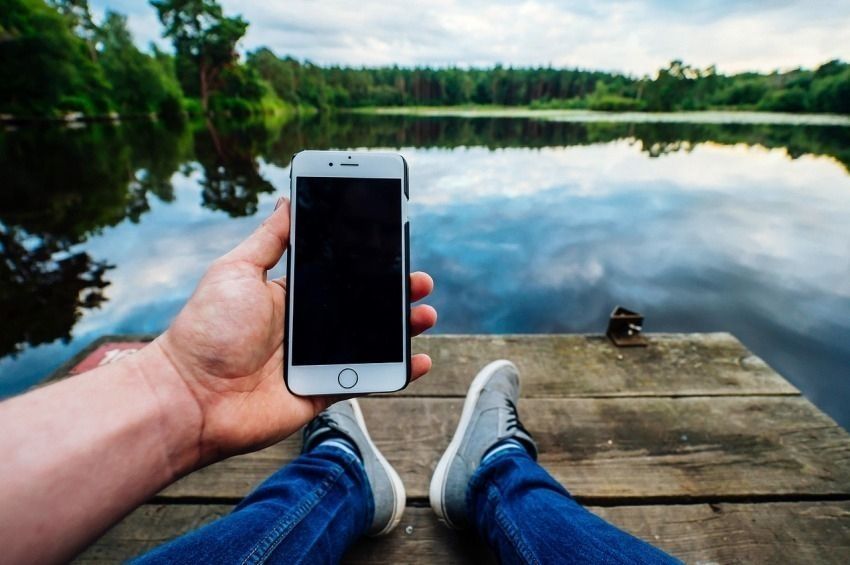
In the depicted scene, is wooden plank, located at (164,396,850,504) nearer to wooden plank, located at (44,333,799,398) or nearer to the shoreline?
wooden plank, located at (44,333,799,398)

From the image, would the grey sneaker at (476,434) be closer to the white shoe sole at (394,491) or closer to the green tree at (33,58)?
the white shoe sole at (394,491)

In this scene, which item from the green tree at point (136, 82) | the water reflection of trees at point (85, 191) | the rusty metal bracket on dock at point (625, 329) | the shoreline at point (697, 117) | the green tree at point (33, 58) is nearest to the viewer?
the rusty metal bracket on dock at point (625, 329)

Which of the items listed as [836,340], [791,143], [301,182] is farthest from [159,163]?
[791,143]

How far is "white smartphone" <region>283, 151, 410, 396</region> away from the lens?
129cm

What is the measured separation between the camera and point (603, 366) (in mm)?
2023

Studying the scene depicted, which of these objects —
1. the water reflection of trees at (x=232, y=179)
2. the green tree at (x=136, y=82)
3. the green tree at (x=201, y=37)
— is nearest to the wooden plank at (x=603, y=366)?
the water reflection of trees at (x=232, y=179)

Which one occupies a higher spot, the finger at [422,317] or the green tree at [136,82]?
the green tree at [136,82]

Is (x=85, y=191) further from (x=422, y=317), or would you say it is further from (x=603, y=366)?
(x=603, y=366)

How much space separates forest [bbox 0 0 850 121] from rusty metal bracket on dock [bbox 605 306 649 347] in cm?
3569

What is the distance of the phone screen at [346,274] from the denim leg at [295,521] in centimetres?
36

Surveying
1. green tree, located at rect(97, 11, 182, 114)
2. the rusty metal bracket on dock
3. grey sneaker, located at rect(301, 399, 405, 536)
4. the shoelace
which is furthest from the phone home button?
green tree, located at rect(97, 11, 182, 114)

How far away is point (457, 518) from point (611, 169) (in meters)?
11.0

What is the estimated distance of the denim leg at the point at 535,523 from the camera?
0.99 meters

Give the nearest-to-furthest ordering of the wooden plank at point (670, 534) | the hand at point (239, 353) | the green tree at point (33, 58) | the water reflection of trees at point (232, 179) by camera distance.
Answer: the hand at point (239, 353) < the wooden plank at point (670, 534) < the water reflection of trees at point (232, 179) < the green tree at point (33, 58)
